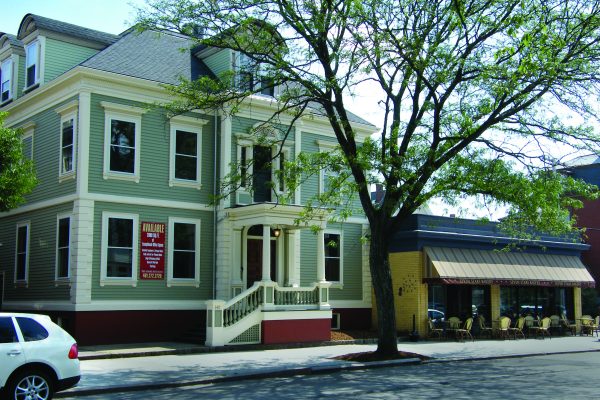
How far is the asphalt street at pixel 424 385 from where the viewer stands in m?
13.0

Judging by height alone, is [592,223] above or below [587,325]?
above

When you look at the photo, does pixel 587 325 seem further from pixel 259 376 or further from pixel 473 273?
pixel 259 376

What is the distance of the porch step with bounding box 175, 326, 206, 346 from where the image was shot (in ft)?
73.7

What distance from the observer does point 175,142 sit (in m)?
24.4

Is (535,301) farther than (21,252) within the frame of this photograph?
Yes

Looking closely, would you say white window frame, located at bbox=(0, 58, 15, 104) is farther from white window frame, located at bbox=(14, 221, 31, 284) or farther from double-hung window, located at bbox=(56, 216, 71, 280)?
double-hung window, located at bbox=(56, 216, 71, 280)

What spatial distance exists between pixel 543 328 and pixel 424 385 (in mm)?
15925

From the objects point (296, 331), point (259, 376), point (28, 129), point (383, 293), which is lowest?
point (259, 376)

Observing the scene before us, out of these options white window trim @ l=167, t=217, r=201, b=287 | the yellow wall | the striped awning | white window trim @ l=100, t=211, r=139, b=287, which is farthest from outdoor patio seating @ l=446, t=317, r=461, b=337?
white window trim @ l=100, t=211, r=139, b=287

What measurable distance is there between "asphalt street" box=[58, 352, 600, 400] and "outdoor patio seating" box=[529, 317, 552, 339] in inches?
399

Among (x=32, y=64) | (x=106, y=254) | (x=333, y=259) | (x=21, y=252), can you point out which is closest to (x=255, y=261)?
(x=333, y=259)

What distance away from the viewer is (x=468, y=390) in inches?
543

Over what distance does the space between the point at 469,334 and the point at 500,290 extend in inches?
144

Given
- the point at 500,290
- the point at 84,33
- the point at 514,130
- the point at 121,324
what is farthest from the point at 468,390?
the point at 84,33
